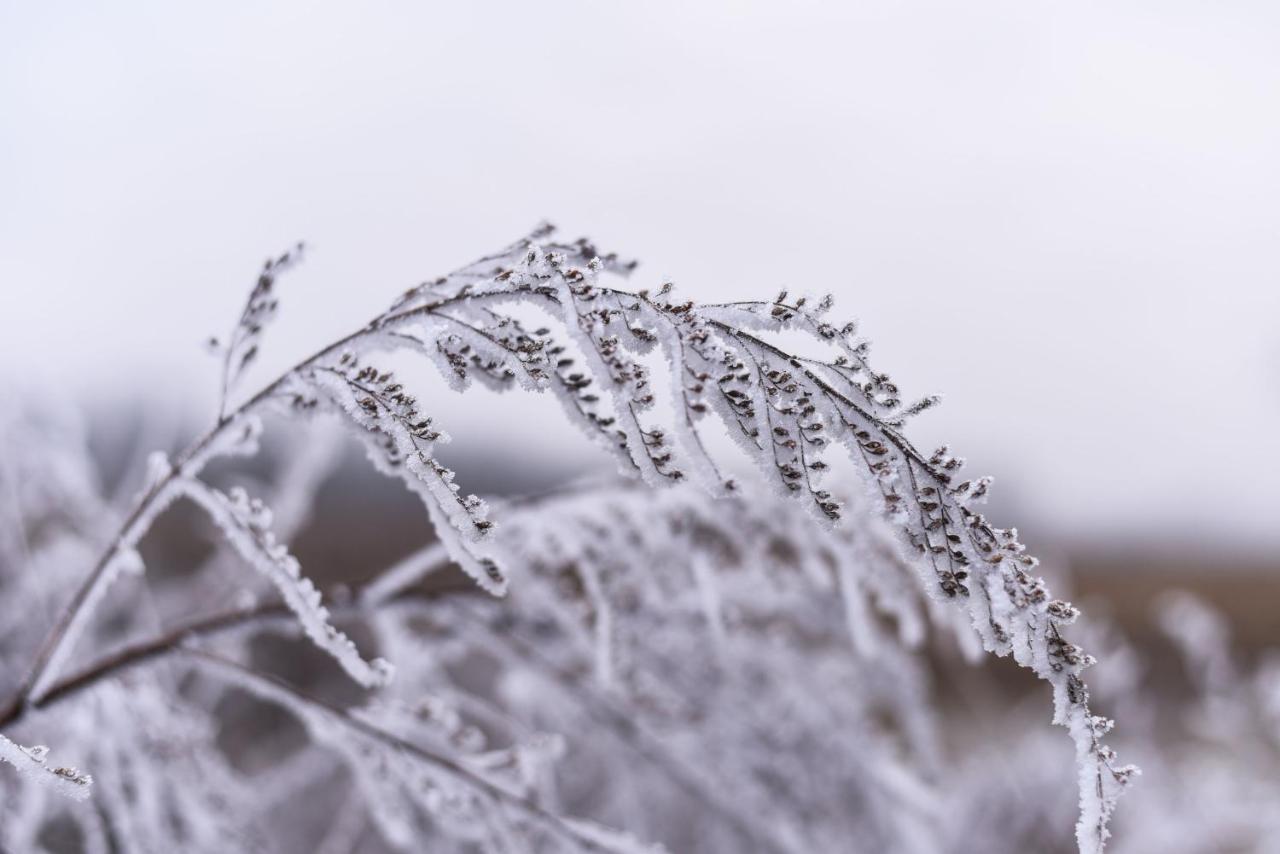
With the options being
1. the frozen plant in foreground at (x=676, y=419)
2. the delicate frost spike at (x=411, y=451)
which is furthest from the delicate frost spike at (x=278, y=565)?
the delicate frost spike at (x=411, y=451)

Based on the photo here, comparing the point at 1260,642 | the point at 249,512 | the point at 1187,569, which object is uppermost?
the point at 1187,569

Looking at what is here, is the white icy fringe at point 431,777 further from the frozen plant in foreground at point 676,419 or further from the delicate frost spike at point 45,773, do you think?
the delicate frost spike at point 45,773

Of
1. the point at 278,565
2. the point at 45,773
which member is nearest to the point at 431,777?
the point at 278,565

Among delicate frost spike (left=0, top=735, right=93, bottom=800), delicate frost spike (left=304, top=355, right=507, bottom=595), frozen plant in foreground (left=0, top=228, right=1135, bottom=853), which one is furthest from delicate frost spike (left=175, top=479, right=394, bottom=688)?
delicate frost spike (left=0, top=735, right=93, bottom=800)

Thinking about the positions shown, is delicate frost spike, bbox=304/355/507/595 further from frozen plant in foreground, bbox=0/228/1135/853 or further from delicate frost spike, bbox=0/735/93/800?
delicate frost spike, bbox=0/735/93/800

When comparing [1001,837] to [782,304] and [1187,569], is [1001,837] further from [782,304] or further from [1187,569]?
[1187,569]

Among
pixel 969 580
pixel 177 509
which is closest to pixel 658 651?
pixel 969 580

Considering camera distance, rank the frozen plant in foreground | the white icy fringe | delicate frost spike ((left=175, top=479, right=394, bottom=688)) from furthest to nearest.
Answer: the white icy fringe → delicate frost spike ((left=175, top=479, right=394, bottom=688)) → the frozen plant in foreground

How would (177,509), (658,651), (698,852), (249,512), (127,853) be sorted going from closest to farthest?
(249,512) < (127,853) < (658,651) < (698,852) < (177,509)
